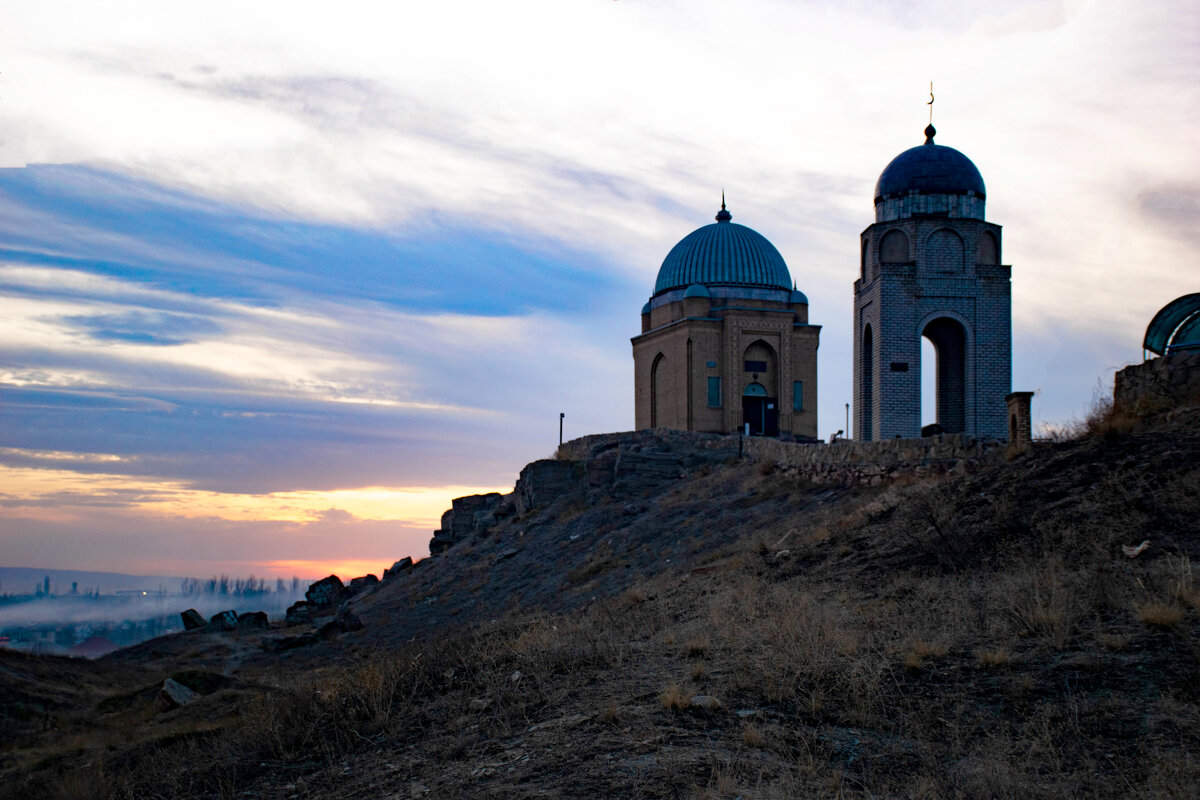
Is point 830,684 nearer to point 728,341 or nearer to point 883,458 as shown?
point 883,458

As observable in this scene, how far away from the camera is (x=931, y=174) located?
26109mm

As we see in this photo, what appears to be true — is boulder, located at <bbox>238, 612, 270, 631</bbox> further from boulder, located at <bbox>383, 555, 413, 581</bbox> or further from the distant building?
the distant building

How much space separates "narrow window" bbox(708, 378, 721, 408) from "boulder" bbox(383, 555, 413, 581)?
13.3 meters

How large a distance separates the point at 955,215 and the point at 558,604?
14964mm

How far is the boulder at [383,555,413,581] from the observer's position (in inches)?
1501

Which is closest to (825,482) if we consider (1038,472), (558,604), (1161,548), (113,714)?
(558,604)

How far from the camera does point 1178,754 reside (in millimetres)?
6074

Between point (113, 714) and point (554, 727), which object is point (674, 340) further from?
point (554, 727)

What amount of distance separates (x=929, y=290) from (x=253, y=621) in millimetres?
23314

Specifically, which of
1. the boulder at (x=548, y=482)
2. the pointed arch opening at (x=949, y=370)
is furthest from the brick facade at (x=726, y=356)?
the pointed arch opening at (x=949, y=370)

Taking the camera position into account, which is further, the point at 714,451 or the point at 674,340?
the point at 674,340

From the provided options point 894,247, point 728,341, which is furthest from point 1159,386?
point 728,341

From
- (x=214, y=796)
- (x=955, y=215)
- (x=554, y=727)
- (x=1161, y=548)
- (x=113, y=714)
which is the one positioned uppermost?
(x=955, y=215)

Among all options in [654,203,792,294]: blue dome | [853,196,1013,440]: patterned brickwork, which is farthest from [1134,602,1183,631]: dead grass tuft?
[654,203,792,294]: blue dome
